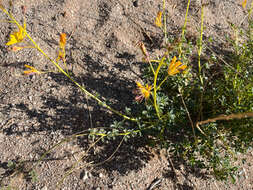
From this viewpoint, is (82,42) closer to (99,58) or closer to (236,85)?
(99,58)

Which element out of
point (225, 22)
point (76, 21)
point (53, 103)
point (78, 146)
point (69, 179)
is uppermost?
point (225, 22)

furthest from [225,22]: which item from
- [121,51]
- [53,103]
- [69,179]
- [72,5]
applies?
[69,179]

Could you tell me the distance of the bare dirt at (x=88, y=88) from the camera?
1.78 m

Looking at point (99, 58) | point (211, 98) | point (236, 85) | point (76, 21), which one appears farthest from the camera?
point (76, 21)

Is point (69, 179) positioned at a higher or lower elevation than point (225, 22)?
lower

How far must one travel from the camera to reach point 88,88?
6.82ft

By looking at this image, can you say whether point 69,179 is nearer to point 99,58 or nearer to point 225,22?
point 99,58

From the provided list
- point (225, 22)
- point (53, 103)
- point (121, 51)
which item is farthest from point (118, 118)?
point (225, 22)

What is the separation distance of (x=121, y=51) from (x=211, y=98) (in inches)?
37.8

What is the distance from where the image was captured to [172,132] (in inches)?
75.9

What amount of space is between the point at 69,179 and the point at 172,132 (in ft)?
2.84

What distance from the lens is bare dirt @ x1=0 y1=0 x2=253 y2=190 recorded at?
1.78 metres

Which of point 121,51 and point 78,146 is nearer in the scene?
point 78,146

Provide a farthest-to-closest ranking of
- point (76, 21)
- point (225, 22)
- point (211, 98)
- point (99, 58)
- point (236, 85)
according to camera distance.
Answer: point (225, 22) < point (76, 21) < point (99, 58) < point (211, 98) < point (236, 85)
